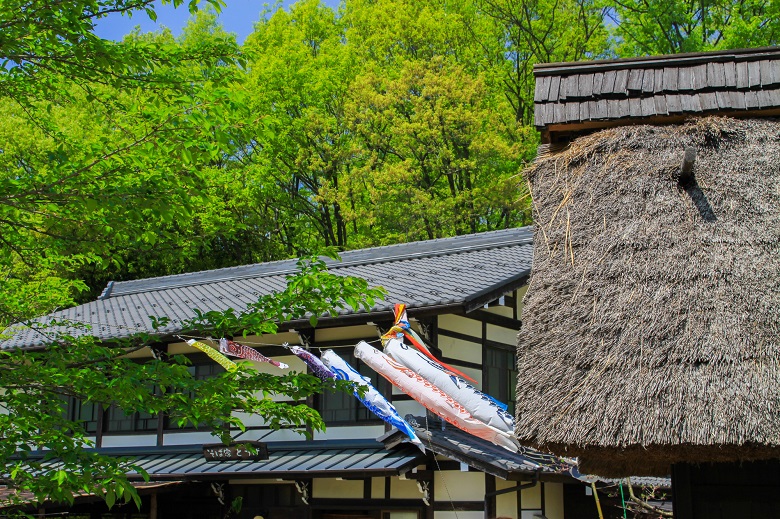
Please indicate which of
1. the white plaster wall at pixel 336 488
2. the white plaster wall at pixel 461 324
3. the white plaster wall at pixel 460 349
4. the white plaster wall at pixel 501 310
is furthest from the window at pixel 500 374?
the white plaster wall at pixel 336 488

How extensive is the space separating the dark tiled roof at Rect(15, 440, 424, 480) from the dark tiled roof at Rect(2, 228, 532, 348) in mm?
2187

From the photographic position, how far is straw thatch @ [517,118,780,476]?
5.30 metres

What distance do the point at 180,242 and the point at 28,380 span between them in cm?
153

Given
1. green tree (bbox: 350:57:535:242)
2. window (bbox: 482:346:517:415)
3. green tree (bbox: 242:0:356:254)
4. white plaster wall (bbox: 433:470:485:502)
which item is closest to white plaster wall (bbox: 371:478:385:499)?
white plaster wall (bbox: 433:470:485:502)

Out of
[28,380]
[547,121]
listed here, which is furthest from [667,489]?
[28,380]

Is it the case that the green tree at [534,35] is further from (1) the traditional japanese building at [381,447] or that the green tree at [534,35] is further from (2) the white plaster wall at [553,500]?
(2) the white plaster wall at [553,500]

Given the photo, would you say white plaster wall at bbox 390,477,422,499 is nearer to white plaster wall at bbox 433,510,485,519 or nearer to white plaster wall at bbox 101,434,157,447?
white plaster wall at bbox 433,510,485,519

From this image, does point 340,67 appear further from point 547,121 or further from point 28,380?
point 28,380

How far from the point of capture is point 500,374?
550 inches

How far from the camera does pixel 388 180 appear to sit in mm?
23141

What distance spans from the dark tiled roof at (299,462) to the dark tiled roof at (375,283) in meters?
2.19

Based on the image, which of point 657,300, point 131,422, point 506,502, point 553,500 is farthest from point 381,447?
point 657,300

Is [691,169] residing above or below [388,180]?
below

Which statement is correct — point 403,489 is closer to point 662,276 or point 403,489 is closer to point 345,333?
point 345,333
